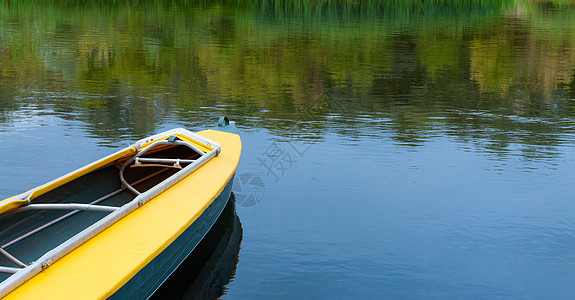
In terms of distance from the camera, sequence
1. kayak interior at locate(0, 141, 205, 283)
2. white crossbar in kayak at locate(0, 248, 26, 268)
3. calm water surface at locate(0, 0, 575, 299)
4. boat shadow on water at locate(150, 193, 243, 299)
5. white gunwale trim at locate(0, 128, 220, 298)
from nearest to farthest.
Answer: white gunwale trim at locate(0, 128, 220, 298), white crossbar in kayak at locate(0, 248, 26, 268), kayak interior at locate(0, 141, 205, 283), boat shadow on water at locate(150, 193, 243, 299), calm water surface at locate(0, 0, 575, 299)

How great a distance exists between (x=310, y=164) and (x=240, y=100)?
7846 millimetres

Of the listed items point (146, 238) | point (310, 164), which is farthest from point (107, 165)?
point (310, 164)

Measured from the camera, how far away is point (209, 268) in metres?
8.06

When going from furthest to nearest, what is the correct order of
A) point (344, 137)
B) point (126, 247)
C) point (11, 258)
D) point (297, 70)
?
1. point (297, 70)
2. point (344, 137)
3. point (11, 258)
4. point (126, 247)

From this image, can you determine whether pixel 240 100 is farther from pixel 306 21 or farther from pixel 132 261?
pixel 306 21

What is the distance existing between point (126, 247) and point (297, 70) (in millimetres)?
20576

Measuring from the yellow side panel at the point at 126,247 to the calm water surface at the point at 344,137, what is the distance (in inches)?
42.3

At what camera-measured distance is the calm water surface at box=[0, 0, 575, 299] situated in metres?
8.32

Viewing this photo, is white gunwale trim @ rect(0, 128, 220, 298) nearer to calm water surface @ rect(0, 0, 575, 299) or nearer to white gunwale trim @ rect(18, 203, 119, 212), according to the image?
Answer: white gunwale trim @ rect(18, 203, 119, 212)

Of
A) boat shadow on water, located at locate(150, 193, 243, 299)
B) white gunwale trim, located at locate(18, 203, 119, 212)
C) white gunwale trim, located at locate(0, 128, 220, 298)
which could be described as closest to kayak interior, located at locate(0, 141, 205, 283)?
white gunwale trim, located at locate(18, 203, 119, 212)

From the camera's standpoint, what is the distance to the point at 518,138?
1555cm

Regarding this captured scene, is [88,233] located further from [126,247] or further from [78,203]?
[78,203]

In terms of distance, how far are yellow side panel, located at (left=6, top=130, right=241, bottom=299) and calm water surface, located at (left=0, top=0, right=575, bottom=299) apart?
107 cm

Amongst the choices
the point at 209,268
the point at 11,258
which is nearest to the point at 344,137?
the point at 209,268
